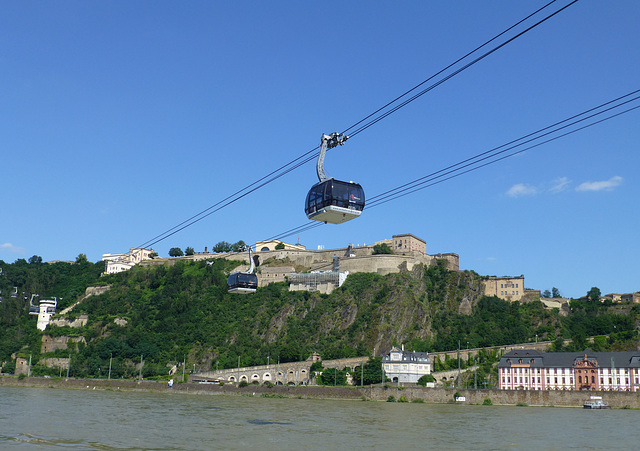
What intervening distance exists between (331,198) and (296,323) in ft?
272

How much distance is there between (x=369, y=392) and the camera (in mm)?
71625

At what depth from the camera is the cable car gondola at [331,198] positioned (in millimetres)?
23578

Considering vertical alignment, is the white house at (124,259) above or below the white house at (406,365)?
above

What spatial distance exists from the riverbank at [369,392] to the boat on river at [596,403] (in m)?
0.47

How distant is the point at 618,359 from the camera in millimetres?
78375

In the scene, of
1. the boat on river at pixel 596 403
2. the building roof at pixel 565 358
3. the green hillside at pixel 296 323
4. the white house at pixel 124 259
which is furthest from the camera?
the white house at pixel 124 259

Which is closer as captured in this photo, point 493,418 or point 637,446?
point 637,446

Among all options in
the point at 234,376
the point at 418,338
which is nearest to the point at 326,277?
the point at 418,338

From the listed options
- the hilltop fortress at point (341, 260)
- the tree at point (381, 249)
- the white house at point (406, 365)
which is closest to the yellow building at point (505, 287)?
the hilltop fortress at point (341, 260)

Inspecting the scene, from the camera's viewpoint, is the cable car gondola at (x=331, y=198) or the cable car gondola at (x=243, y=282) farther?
the cable car gondola at (x=243, y=282)

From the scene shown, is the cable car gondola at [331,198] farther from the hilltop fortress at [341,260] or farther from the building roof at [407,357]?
the hilltop fortress at [341,260]

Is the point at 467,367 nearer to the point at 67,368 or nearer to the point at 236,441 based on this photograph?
the point at 67,368

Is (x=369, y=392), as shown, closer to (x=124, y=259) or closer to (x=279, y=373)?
(x=279, y=373)

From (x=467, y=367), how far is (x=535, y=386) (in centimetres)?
1049
